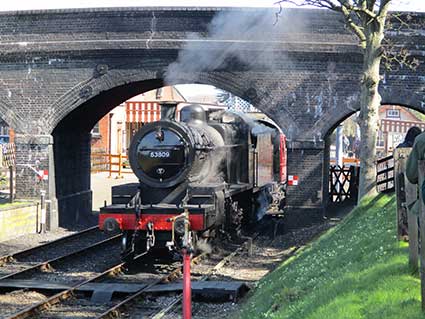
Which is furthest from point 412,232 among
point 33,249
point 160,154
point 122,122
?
point 122,122

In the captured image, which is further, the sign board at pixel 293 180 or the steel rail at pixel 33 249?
the sign board at pixel 293 180

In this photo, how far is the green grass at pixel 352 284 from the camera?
220 inches

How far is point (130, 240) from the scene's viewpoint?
43.4ft

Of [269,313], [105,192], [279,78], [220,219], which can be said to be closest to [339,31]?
[279,78]

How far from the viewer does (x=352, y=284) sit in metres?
6.51

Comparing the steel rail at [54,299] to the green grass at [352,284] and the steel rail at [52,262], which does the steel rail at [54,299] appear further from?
the green grass at [352,284]

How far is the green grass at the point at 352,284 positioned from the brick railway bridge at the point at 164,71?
644cm

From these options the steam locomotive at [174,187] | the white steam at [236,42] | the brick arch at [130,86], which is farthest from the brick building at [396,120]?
the steam locomotive at [174,187]

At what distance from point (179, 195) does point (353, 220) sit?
3618mm

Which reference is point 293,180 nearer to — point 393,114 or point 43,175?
point 43,175

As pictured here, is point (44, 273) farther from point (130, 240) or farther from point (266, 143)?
point (266, 143)

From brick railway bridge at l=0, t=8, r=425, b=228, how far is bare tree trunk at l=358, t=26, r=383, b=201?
111 inches

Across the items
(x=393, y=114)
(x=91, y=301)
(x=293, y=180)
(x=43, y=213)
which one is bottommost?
(x=91, y=301)

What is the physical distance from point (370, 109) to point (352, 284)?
866 centimetres
